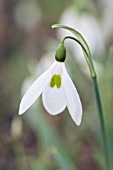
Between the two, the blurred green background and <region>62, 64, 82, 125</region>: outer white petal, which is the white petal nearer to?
<region>62, 64, 82, 125</region>: outer white petal

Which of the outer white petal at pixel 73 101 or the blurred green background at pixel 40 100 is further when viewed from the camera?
the blurred green background at pixel 40 100

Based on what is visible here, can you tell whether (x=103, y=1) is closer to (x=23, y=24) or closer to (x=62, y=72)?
(x=23, y=24)

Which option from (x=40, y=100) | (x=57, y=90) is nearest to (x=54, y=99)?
(x=57, y=90)

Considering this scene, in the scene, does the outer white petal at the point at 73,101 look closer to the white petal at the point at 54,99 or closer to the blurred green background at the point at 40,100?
the white petal at the point at 54,99

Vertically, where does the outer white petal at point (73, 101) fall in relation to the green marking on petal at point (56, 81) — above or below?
below

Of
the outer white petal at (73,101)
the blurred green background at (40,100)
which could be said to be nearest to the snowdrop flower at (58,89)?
the outer white petal at (73,101)

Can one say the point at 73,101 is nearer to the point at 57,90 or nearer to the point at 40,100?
the point at 57,90
